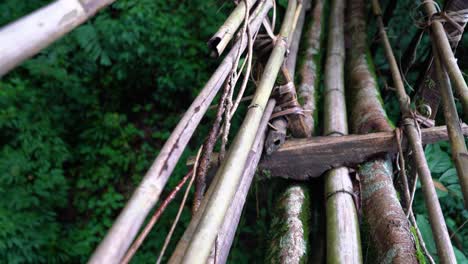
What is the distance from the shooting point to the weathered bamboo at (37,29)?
0.46 meters

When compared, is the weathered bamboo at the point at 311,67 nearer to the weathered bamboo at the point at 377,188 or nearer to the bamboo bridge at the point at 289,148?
the bamboo bridge at the point at 289,148

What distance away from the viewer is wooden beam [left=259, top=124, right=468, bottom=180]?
147 cm

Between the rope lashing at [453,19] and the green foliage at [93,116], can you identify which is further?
the green foliage at [93,116]

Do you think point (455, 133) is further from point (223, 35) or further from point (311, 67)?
point (311, 67)

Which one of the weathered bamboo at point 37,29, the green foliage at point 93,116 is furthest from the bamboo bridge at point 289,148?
the green foliage at point 93,116

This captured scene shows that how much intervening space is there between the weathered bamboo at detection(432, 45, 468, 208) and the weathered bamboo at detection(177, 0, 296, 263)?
0.52 metres

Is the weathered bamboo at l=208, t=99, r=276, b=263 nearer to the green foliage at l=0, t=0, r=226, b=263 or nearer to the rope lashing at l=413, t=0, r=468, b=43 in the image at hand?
the rope lashing at l=413, t=0, r=468, b=43

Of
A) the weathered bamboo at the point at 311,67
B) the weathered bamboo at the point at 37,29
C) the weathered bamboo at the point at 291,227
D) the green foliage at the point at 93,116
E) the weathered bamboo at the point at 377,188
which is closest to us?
the weathered bamboo at the point at 37,29

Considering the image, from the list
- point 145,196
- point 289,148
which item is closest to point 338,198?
point 289,148

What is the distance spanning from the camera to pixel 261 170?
1.54 meters

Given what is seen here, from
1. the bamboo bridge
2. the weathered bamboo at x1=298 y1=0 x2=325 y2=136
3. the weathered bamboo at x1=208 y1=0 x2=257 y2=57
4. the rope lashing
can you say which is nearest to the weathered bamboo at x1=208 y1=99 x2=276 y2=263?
the bamboo bridge

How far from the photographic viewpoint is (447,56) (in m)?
1.23

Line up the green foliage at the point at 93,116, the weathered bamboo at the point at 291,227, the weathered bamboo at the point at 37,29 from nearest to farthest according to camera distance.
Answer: the weathered bamboo at the point at 37,29 → the weathered bamboo at the point at 291,227 → the green foliage at the point at 93,116

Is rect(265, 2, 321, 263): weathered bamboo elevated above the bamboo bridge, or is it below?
below
